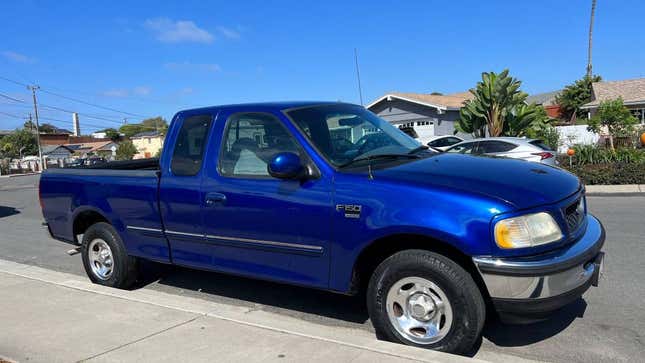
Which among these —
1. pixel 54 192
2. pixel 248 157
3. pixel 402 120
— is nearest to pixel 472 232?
pixel 248 157

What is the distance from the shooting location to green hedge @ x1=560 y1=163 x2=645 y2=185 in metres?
13.2

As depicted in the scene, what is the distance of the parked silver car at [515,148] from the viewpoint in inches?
512

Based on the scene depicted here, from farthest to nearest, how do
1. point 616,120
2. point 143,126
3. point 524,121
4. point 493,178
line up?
point 143,126, point 524,121, point 616,120, point 493,178

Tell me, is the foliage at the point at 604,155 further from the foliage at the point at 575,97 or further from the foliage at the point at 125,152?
the foliage at the point at 125,152

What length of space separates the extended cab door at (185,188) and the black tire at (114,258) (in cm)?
83

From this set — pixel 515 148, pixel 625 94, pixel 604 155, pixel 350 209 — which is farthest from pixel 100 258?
pixel 625 94

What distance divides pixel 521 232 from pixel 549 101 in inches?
2367

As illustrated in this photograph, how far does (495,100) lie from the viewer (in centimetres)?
2139

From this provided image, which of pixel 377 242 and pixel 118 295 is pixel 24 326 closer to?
pixel 118 295

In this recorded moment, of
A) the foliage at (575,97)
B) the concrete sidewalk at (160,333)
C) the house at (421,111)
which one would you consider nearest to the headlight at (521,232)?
the concrete sidewalk at (160,333)

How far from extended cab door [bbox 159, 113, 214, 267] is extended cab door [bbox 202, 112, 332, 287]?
0.13 metres

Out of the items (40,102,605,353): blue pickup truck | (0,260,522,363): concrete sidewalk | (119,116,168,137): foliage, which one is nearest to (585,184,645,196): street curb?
(40,102,605,353): blue pickup truck

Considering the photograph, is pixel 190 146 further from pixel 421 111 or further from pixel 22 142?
pixel 22 142

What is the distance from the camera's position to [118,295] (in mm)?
5168
